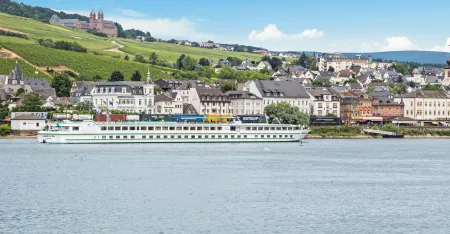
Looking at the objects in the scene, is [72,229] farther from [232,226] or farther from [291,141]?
[291,141]

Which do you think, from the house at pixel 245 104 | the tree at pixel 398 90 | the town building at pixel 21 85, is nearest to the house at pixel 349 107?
the house at pixel 245 104

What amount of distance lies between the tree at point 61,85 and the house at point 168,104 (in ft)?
65.7

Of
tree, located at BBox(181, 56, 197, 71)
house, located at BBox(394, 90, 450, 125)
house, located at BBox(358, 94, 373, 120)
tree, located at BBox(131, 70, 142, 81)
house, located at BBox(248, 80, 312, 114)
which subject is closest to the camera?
house, located at BBox(248, 80, 312, 114)

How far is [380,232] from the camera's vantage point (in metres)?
34.0

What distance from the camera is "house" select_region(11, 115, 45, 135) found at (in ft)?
346

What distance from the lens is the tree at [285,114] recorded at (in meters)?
111

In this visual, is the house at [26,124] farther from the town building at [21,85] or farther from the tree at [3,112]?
the town building at [21,85]

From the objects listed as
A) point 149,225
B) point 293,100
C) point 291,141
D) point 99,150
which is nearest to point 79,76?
point 293,100

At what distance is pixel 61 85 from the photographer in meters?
140

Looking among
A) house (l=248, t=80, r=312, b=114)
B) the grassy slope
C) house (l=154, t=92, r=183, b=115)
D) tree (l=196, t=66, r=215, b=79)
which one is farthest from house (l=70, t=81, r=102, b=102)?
tree (l=196, t=66, r=215, b=79)

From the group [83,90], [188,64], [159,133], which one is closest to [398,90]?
[188,64]

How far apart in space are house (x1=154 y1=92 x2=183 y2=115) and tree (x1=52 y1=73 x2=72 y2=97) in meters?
20.0

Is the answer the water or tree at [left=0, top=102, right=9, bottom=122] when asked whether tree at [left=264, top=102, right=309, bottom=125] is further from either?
the water

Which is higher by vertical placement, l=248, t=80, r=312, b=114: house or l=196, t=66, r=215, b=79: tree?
l=196, t=66, r=215, b=79: tree
